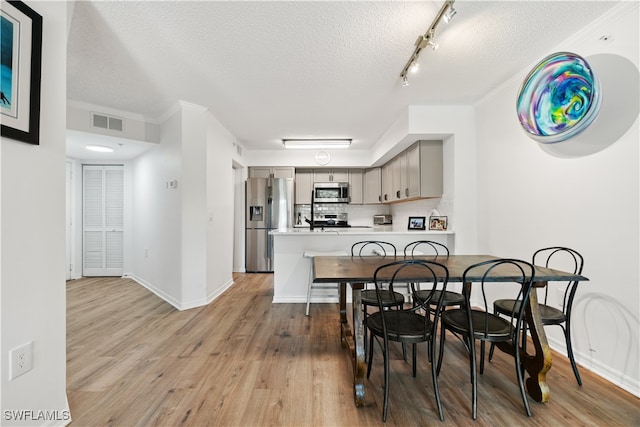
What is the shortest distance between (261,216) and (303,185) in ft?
3.73

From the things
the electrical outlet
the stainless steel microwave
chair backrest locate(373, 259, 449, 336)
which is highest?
the stainless steel microwave

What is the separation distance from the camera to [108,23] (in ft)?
5.90

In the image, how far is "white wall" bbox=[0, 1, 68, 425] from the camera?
1137 mm

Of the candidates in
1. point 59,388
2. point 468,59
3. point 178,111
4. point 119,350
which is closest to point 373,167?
point 468,59

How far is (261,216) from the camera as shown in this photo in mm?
5102

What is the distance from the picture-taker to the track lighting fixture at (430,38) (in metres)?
1.54

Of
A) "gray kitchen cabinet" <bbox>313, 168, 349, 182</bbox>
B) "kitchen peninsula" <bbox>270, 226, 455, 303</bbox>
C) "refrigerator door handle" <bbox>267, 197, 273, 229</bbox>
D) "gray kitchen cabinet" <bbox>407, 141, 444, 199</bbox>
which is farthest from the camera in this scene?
"gray kitchen cabinet" <bbox>313, 168, 349, 182</bbox>

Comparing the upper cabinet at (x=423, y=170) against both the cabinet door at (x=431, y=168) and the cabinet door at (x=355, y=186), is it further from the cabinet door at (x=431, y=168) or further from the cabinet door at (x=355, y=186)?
the cabinet door at (x=355, y=186)

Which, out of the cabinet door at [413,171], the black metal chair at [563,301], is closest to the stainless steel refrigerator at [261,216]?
the cabinet door at [413,171]

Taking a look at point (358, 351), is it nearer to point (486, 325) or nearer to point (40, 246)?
point (486, 325)

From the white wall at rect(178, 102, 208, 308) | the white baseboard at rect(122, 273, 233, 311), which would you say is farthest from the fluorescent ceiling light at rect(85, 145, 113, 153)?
the white baseboard at rect(122, 273, 233, 311)

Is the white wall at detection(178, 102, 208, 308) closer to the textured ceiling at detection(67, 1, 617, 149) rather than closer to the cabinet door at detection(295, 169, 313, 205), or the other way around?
the textured ceiling at detection(67, 1, 617, 149)

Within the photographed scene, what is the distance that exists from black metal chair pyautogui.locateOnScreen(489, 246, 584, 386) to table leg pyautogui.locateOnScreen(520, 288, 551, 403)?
0.29 feet

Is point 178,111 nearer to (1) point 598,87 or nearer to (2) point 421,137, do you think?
(2) point 421,137
